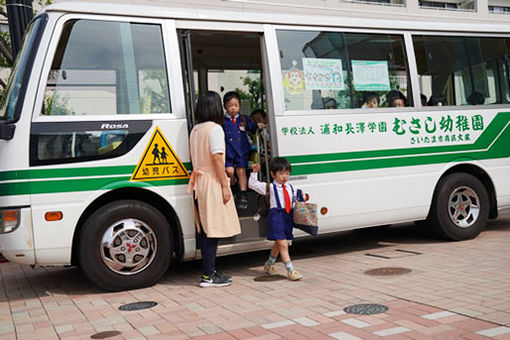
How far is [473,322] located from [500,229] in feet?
17.7

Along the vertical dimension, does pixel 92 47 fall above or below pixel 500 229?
above

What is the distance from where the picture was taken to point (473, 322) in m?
4.17

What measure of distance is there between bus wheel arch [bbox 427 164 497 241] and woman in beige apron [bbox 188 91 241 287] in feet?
10.8

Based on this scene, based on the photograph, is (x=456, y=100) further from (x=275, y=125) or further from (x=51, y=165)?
(x=51, y=165)

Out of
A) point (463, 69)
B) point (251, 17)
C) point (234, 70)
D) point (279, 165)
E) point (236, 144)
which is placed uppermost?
point (251, 17)

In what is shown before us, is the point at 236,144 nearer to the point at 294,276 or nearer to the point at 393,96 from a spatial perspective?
the point at 294,276

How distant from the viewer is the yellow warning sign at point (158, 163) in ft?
19.1

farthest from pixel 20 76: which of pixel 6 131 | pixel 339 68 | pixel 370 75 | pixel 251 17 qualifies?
pixel 370 75

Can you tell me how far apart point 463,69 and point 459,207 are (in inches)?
78.5

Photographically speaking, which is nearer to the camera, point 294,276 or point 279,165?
point 294,276

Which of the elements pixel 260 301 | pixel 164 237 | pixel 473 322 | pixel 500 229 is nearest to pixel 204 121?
pixel 164 237

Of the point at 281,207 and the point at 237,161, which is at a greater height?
the point at 237,161

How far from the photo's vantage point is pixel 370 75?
731 centimetres

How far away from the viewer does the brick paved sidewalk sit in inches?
166
